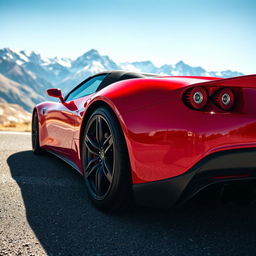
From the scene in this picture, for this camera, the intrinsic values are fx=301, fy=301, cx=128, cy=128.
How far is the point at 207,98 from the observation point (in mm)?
1549

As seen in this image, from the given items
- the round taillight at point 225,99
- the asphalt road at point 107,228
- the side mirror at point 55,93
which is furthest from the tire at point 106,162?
the side mirror at point 55,93

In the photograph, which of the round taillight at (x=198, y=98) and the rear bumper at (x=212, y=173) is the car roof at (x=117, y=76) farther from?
the rear bumper at (x=212, y=173)

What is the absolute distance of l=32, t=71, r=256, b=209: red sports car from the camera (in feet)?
4.83

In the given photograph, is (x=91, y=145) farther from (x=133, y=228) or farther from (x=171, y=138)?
(x=171, y=138)

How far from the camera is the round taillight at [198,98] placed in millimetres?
1535

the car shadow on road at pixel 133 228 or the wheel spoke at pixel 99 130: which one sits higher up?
the wheel spoke at pixel 99 130

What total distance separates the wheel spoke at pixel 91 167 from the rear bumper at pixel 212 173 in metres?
0.68

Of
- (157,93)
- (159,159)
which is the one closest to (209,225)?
(159,159)

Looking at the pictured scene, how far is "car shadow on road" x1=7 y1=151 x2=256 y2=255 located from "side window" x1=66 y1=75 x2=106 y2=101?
97 centimetres

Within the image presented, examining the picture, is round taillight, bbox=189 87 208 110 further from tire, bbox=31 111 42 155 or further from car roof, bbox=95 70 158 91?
tire, bbox=31 111 42 155

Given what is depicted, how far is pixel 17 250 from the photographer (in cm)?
142

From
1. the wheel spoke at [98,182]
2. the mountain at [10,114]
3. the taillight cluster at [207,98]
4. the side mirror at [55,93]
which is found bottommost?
the mountain at [10,114]

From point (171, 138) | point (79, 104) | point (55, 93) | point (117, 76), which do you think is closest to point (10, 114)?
point (55, 93)

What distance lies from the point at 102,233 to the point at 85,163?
27.8 inches
